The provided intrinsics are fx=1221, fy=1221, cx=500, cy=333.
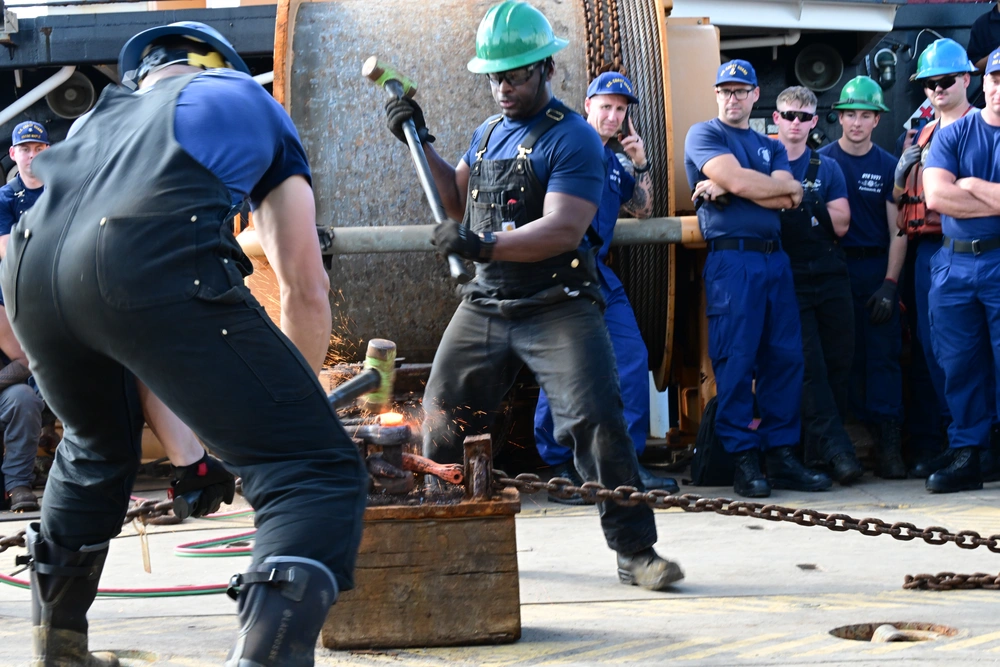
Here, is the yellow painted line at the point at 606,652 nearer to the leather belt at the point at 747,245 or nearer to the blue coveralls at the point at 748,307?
the blue coveralls at the point at 748,307

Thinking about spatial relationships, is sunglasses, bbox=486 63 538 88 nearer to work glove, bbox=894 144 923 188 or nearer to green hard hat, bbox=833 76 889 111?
work glove, bbox=894 144 923 188

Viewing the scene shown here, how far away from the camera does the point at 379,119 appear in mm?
6367

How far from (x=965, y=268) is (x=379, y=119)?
126 inches

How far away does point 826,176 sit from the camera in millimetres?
7074

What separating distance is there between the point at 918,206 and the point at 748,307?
4.21 ft

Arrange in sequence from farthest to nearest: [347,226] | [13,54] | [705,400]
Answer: [13,54], [705,400], [347,226]

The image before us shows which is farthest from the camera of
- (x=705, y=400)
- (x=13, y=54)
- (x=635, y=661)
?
(x=13, y=54)

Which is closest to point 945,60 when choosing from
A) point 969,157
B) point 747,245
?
point 969,157

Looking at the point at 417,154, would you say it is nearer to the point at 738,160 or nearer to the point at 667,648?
the point at 667,648

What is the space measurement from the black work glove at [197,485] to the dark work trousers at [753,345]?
387 cm

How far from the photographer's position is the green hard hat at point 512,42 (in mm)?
4371

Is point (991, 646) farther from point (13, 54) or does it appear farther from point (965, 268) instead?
point (13, 54)

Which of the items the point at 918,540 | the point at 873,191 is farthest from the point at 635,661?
the point at 873,191

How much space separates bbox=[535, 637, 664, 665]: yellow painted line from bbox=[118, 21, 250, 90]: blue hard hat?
1832 mm
